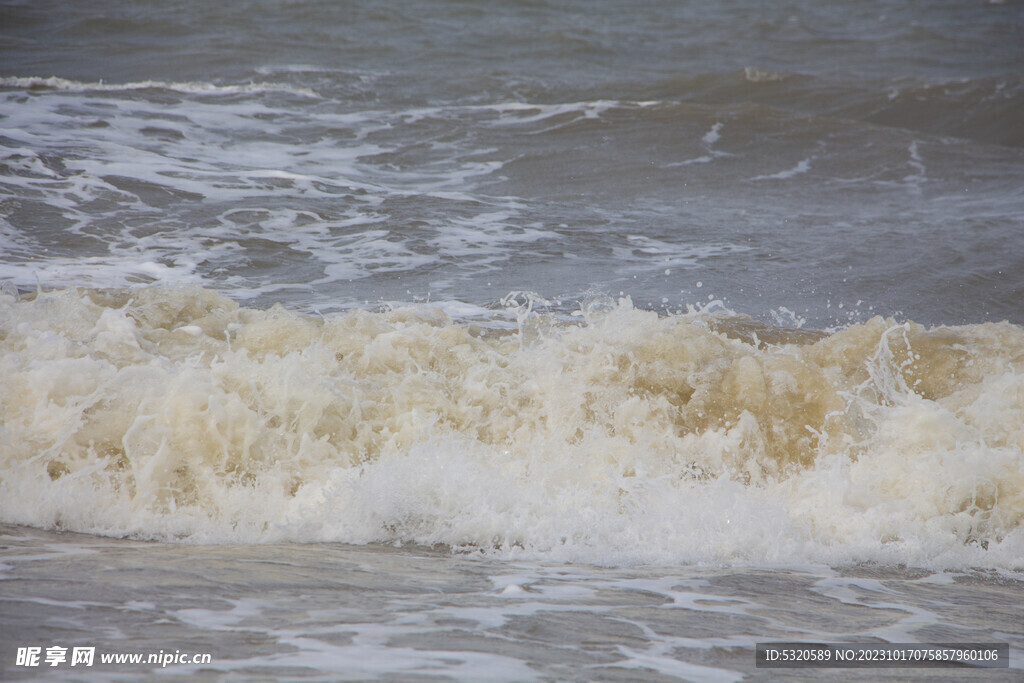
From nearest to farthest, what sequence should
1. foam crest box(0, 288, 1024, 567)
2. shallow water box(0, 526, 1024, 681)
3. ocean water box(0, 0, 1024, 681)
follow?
1. shallow water box(0, 526, 1024, 681)
2. ocean water box(0, 0, 1024, 681)
3. foam crest box(0, 288, 1024, 567)

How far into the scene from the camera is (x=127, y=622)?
3.02 m

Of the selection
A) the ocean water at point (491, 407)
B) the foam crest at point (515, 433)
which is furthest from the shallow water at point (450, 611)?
the foam crest at point (515, 433)

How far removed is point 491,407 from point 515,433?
0.24 metres

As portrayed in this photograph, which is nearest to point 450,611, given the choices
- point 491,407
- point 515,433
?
point 515,433

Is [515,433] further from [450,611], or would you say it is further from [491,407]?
[450,611]

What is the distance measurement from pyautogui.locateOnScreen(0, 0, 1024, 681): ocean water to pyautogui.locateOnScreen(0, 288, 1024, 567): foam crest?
0.02 m

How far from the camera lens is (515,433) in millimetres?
5117

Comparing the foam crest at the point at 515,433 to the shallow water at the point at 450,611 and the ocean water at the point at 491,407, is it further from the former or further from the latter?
the shallow water at the point at 450,611

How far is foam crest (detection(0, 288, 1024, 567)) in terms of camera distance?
4.26 meters

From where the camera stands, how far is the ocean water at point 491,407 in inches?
130

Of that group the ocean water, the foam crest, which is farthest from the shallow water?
the foam crest

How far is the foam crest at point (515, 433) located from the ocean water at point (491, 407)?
0.06 feet

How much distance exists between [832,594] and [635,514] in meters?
0.93

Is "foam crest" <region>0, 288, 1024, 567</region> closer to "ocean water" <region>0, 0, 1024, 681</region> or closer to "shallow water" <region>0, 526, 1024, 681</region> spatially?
"ocean water" <region>0, 0, 1024, 681</region>
